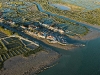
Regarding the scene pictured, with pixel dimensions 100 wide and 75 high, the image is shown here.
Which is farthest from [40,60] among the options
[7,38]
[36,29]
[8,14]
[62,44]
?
[8,14]

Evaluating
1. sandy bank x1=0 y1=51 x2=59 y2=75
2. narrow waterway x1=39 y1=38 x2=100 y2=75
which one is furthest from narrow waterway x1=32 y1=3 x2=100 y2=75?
sandy bank x1=0 y1=51 x2=59 y2=75

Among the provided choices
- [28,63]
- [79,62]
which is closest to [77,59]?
[79,62]

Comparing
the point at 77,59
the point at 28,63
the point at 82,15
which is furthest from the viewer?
the point at 82,15

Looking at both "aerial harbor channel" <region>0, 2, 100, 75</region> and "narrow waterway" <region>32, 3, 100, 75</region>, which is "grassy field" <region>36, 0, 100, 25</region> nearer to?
"aerial harbor channel" <region>0, 2, 100, 75</region>

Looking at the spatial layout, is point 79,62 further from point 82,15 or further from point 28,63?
point 82,15

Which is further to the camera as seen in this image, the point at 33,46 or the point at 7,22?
the point at 7,22

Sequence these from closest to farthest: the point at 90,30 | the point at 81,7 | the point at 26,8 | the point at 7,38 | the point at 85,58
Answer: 1. the point at 85,58
2. the point at 7,38
3. the point at 90,30
4. the point at 26,8
5. the point at 81,7

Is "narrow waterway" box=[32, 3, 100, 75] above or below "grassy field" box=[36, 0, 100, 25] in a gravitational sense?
below

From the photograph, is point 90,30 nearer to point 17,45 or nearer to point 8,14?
point 17,45
